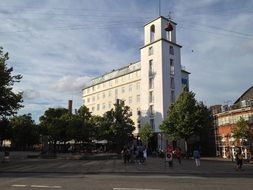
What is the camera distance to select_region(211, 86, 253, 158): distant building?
214ft

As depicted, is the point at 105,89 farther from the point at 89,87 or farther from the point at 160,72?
the point at 160,72

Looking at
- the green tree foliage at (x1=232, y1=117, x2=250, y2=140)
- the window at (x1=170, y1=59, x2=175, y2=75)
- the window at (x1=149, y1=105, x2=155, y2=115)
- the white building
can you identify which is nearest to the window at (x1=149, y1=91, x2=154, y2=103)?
the white building

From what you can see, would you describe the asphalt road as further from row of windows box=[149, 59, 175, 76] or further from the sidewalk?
row of windows box=[149, 59, 175, 76]

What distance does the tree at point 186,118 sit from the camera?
59781 mm

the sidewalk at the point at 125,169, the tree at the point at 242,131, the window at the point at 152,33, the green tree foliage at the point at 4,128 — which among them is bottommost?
the sidewalk at the point at 125,169

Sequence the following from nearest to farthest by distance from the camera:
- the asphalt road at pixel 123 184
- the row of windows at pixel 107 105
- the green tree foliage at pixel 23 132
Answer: the asphalt road at pixel 123 184 < the green tree foliage at pixel 23 132 < the row of windows at pixel 107 105

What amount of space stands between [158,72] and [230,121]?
1825 centimetres

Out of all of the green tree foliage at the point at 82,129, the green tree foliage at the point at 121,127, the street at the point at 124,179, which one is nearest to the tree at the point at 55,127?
the green tree foliage at the point at 82,129

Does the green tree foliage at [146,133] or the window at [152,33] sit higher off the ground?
the window at [152,33]

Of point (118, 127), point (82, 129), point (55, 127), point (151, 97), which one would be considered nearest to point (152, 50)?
point (151, 97)

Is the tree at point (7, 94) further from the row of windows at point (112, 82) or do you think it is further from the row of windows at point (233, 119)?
the row of windows at point (112, 82)

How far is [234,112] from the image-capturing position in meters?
69.4

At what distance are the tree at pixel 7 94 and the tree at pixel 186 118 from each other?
87.9ft

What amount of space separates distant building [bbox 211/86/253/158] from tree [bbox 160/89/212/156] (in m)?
7.42
